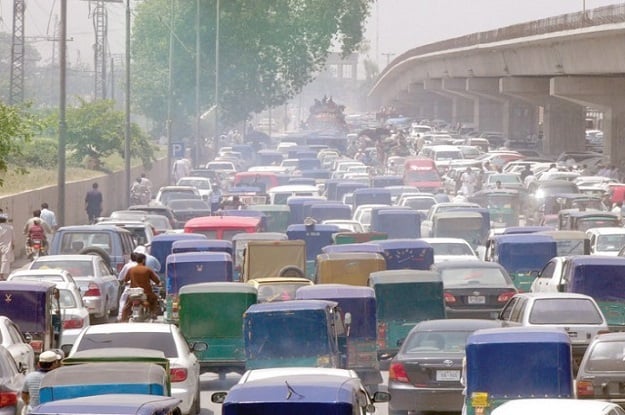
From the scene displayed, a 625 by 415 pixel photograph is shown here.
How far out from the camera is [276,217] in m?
44.2

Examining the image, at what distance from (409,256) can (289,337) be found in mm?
12283

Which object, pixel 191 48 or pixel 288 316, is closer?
pixel 288 316

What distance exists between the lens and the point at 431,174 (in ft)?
208

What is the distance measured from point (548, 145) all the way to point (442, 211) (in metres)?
58.5

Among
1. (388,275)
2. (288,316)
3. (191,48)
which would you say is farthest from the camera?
(191,48)

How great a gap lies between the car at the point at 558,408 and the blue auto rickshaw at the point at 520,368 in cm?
393

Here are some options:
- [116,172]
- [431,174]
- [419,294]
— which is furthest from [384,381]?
[116,172]

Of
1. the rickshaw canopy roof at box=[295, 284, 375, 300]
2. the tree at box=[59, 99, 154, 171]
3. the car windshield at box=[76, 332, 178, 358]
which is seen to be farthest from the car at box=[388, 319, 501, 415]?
the tree at box=[59, 99, 154, 171]

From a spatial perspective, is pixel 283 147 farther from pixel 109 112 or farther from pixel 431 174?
pixel 431 174

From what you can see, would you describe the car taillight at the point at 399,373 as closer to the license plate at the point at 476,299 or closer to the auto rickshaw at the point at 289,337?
the auto rickshaw at the point at 289,337

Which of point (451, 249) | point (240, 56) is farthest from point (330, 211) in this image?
point (240, 56)

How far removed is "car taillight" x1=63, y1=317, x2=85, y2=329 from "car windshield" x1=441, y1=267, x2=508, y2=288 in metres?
6.37

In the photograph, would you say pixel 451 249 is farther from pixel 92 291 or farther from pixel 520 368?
pixel 520 368

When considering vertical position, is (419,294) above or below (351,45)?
below
